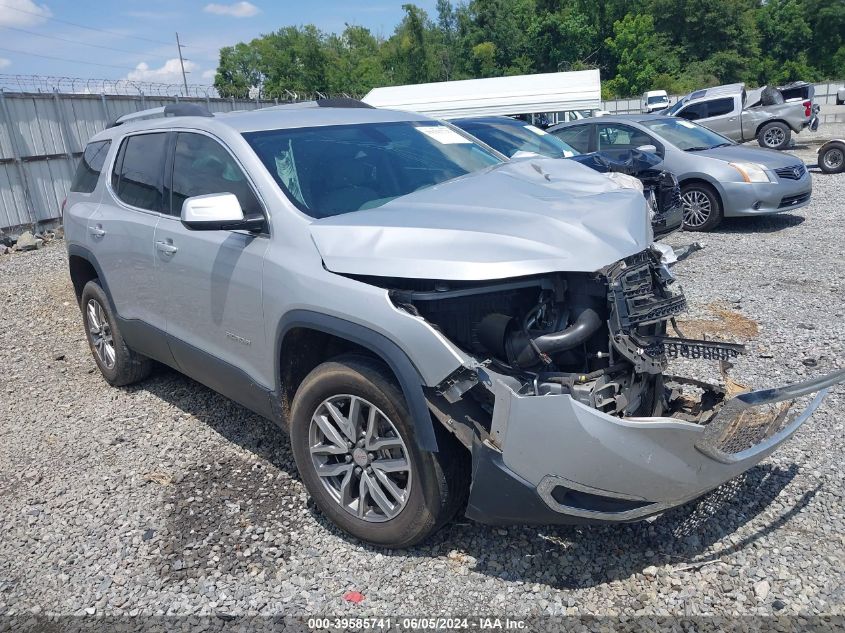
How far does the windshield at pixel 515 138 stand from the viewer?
30.5 ft

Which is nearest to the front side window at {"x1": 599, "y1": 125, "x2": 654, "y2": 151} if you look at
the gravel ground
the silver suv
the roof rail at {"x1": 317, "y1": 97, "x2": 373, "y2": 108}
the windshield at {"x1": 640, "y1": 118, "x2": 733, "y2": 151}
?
the windshield at {"x1": 640, "y1": 118, "x2": 733, "y2": 151}

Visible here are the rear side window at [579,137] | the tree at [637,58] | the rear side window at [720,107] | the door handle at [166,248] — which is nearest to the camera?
the door handle at [166,248]

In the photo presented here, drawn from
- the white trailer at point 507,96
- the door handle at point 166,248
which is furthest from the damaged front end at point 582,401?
the white trailer at point 507,96

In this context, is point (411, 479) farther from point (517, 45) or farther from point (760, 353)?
point (517, 45)

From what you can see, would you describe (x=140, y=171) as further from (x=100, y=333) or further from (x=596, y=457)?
(x=596, y=457)

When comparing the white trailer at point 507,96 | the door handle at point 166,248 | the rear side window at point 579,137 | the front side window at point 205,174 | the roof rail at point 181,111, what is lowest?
the door handle at point 166,248

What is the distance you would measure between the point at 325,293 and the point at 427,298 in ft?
1.63

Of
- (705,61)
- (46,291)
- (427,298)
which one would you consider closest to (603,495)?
(427,298)

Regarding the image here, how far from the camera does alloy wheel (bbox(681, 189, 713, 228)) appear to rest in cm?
964

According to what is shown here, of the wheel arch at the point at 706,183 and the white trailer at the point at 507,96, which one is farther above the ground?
the white trailer at the point at 507,96

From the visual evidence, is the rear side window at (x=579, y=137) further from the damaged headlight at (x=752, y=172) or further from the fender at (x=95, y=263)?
the fender at (x=95, y=263)

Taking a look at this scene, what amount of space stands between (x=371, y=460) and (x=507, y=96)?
836 inches

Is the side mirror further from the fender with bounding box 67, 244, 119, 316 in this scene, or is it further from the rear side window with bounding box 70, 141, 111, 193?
the rear side window with bounding box 70, 141, 111, 193

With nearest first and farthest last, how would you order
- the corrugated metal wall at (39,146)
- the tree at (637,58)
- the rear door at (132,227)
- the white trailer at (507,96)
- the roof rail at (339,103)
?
the rear door at (132,227)
the roof rail at (339,103)
the corrugated metal wall at (39,146)
the white trailer at (507,96)
the tree at (637,58)
